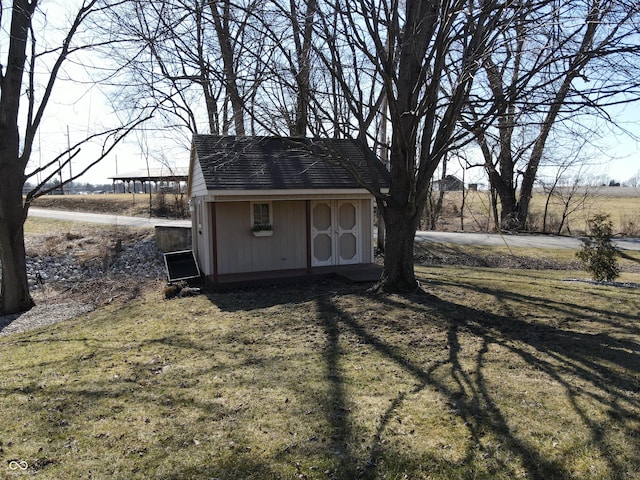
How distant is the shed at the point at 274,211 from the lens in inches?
432

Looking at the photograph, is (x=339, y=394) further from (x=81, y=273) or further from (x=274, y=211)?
(x=81, y=273)

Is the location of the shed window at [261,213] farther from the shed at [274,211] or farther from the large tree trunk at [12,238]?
the large tree trunk at [12,238]

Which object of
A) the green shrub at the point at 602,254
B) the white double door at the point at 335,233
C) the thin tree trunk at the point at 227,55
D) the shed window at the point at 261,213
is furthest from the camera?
the white double door at the point at 335,233

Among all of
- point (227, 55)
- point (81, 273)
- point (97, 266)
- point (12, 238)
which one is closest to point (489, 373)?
point (227, 55)

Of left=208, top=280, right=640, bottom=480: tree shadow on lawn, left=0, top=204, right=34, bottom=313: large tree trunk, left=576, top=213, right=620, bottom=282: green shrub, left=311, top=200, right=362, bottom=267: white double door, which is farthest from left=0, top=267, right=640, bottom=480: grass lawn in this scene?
left=311, top=200, right=362, bottom=267: white double door

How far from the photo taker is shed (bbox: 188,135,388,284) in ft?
36.0

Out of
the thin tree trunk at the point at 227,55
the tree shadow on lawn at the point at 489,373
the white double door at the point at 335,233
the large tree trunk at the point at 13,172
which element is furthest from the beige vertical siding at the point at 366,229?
the large tree trunk at the point at 13,172

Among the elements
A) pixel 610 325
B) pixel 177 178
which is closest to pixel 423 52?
pixel 610 325

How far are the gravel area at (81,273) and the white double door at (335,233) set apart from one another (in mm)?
4910

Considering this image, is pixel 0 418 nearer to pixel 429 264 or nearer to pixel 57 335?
pixel 57 335

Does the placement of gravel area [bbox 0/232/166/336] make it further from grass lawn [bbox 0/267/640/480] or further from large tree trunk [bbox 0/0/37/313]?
grass lawn [bbox 0/267/640/480]

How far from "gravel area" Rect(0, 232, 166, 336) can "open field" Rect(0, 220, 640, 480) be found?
264cm

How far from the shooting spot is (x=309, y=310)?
8008 mm

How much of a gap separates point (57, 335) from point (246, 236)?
493 cm
